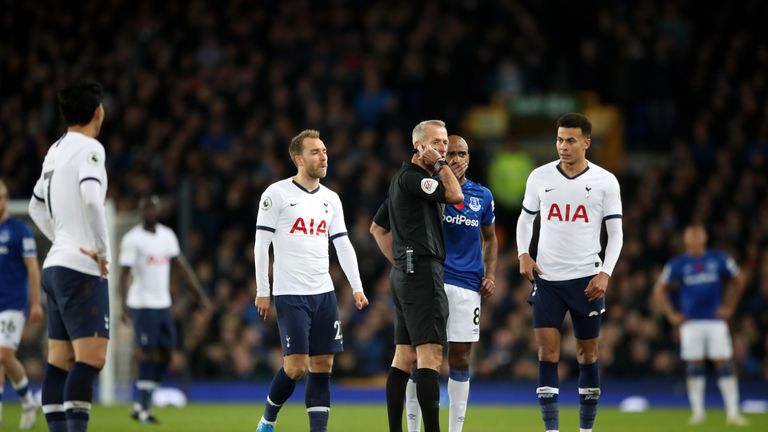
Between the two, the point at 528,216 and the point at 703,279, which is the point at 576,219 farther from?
the point at 703,279

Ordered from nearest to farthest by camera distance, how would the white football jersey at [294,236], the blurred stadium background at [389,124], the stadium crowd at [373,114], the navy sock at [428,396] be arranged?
the navy sock at [428,396] → the white football jersey at [294,236] → the blurred stadium background at [389,124] → the stadium crowd at [373,114]

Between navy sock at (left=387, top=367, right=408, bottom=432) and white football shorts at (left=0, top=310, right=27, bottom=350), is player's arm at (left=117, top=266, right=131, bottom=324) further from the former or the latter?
navy sock at (left=387, top=367, right=408, bottom=432)

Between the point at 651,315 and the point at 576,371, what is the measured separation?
5.20ft

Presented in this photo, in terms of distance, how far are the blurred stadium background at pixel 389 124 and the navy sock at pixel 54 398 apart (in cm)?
985

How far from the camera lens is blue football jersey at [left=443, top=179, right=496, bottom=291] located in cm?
946

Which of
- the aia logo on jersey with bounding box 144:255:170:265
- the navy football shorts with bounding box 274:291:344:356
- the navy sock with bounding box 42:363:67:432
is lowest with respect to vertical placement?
the navy sock with bounding box 42:363:67:432

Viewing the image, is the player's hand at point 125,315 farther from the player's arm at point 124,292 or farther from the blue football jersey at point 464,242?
the blue football jersey at point 464,242

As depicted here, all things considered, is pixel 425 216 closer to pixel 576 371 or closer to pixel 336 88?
pixel 576 371

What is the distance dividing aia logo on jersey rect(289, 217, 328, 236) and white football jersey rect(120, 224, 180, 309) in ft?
17.3

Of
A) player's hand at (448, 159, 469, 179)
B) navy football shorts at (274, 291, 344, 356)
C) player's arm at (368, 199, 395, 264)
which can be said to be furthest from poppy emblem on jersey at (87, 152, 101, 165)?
player's hand at (448, 159, 469, 179)

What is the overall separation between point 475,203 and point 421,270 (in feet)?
3.54

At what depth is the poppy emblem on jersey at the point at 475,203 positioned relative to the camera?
9609mm

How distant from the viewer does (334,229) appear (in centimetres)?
977

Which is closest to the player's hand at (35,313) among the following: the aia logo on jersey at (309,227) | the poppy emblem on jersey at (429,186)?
the aia logo on jersey at (309,227)
